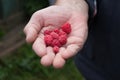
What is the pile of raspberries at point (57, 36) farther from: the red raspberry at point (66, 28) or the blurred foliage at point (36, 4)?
the blurred foliage at point (36, 4)

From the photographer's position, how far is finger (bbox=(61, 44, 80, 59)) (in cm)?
129

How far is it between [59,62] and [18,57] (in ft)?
6.44

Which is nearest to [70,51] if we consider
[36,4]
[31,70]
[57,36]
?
[57,36]

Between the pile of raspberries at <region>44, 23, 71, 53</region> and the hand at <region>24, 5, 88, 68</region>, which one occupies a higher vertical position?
the hand at <region>24, 5, 88, 68</region>

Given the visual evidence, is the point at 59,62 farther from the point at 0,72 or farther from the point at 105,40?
the point at 0,72

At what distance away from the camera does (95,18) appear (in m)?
1.59

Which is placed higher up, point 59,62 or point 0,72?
point 59,62

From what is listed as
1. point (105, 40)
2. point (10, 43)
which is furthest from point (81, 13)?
point (10, 43)

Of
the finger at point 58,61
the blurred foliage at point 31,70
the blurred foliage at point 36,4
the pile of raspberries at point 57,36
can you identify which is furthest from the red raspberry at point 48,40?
the blurred foliage at point 36,4

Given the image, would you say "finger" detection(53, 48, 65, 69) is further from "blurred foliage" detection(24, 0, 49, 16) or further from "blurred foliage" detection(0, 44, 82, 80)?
"blurred foliage" detection(24, 0, 49, 16)

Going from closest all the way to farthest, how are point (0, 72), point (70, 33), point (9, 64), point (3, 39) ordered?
point (70, 33)
point (0, 72)
point (9, 64)
point (3, 39)

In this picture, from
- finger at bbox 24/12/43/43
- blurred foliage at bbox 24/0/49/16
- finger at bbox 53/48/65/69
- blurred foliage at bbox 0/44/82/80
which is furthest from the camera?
blurred foliage at bbox 24/0/49/16

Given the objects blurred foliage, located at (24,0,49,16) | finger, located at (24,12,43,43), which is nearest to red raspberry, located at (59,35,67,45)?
finger, located at (24,12,43,43)

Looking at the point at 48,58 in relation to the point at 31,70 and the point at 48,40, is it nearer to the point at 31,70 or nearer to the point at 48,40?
the point at 48,40
